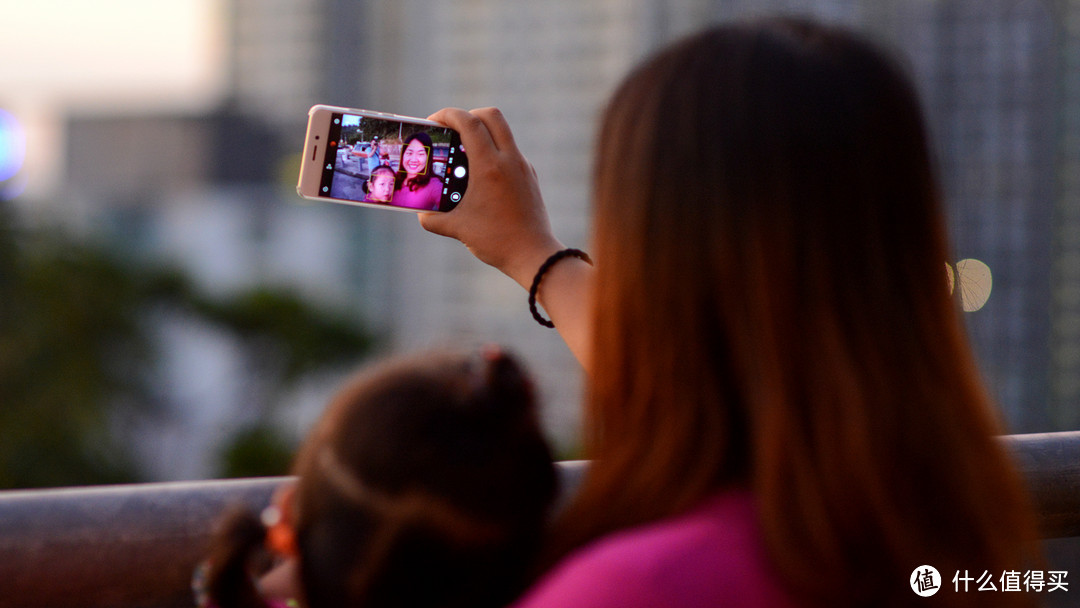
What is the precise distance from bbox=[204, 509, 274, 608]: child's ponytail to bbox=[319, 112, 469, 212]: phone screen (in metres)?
0.56

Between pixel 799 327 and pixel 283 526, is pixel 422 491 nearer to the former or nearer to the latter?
pixel 283 526

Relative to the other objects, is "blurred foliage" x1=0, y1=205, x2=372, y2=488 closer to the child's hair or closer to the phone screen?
the phone screen

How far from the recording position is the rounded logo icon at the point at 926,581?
855 millimetres

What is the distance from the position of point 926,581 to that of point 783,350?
0.76ft

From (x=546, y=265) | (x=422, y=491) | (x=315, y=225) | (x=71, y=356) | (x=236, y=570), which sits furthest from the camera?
(x=315, y=225)

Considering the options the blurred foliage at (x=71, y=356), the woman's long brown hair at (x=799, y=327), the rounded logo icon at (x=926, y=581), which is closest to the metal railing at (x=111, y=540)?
the woman's long brown hair at (x=799, y=327)

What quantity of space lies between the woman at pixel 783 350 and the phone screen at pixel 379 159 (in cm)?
54

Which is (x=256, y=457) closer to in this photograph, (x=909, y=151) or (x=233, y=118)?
(x=909, y=151)

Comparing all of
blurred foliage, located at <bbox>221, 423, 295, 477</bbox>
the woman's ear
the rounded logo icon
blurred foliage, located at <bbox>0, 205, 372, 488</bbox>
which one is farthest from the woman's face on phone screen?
blurred foliage, located at <bbox>221, 423, 295, 477</bbox>

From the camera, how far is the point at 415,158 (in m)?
1.46

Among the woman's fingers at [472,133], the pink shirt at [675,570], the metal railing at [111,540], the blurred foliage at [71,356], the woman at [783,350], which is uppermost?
the woman's fingers at [472,133]

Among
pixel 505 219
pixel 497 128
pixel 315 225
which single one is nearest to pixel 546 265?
pixel 505 219

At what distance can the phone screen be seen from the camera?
144 centimetres

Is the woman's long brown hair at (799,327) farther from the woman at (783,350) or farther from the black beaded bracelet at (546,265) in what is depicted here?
the black beaded bracelet at (546,265)
